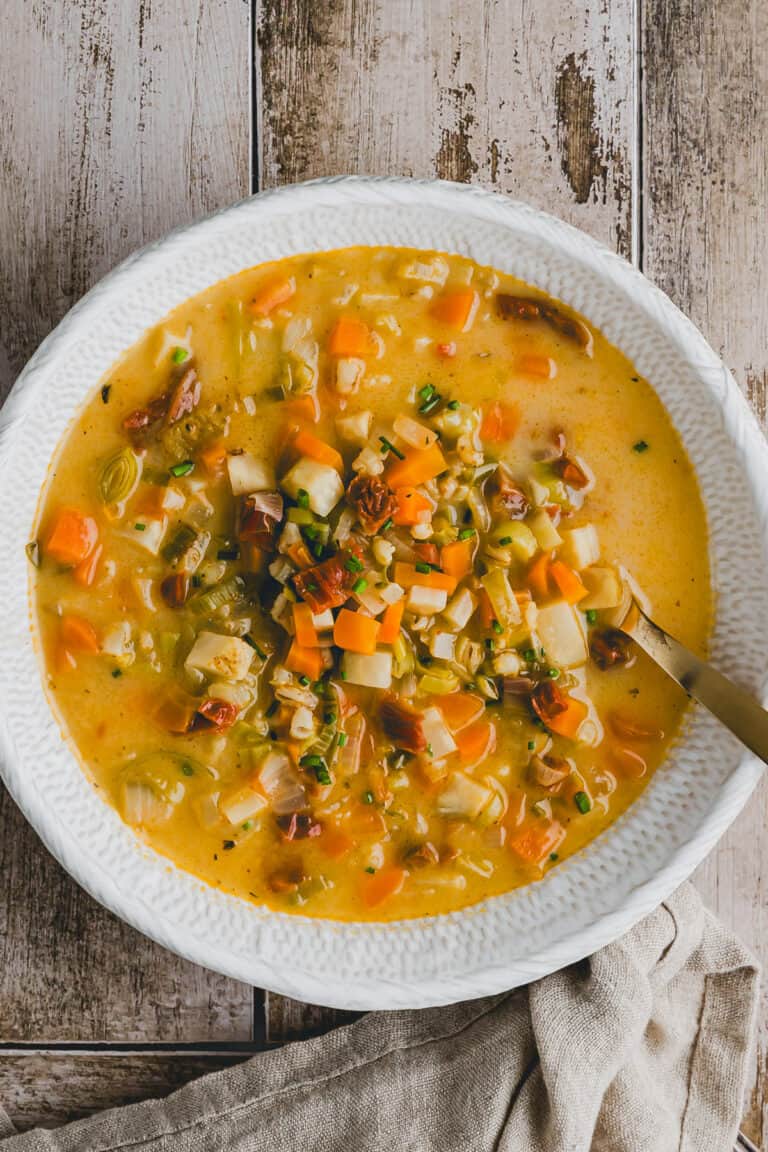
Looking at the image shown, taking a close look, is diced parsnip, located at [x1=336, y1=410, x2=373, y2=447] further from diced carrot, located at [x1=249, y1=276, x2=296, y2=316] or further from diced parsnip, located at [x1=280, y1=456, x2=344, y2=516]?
diced carrot, located at [x1=249, y1=276, x2=296, y2=316]

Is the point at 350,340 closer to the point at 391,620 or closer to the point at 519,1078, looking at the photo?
the point at 391,620

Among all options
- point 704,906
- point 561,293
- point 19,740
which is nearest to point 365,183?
point 561,293

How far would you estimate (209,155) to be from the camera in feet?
10.2

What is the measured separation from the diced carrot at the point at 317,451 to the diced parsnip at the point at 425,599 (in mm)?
399

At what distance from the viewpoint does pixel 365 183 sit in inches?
107

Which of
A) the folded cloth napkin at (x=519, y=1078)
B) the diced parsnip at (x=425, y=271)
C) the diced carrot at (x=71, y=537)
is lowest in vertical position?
the folded cloth napkin at (x=519, y=1078)

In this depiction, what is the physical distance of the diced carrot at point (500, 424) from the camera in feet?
9.28

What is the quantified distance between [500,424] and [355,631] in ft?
2.31

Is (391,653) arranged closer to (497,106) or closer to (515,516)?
(515,516)

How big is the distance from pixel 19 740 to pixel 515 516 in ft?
4.89

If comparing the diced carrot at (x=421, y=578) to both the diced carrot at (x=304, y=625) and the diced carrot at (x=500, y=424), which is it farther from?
the diced carrot at (x=500, y=424)

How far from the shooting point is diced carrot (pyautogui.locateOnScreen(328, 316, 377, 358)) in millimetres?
2793

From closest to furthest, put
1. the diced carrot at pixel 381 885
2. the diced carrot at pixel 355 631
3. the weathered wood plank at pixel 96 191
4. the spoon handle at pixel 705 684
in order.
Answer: the spoon handle at pixel 705 684 < the diced carrot at pixel 355 631 < the diced carrot at pixel 381 885 < the weathered wood plank at pixel 96 191

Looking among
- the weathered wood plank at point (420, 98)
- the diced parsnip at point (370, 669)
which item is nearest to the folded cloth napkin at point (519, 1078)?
the weathered wood plank at point (420, 98)
